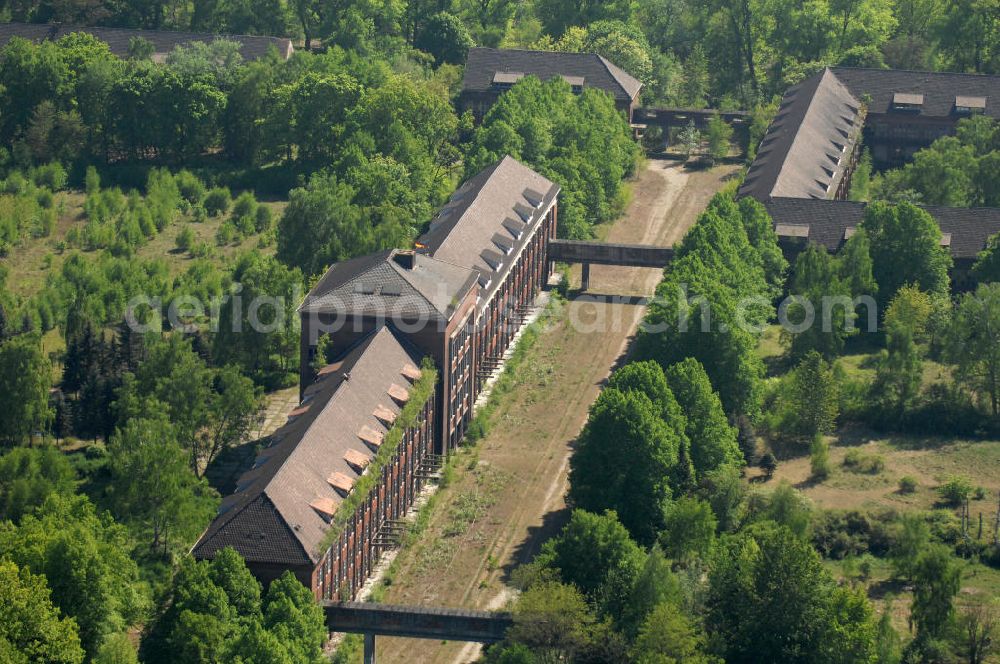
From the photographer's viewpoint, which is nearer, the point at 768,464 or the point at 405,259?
the point at 405,259

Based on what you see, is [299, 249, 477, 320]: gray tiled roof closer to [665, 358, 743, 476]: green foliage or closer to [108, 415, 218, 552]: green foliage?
[665, 358, 743, 476]: green foliage

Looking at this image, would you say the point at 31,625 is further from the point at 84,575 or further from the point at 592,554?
the point at 592,554

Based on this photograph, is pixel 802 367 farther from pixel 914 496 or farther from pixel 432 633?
pixel 432 633

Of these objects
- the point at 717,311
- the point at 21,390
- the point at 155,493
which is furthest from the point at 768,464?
the point at 21,390

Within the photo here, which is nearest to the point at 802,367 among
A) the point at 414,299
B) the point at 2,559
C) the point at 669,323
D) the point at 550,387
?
the point at 669,323

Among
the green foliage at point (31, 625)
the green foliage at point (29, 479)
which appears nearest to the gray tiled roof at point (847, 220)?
the green foliage at point (29, 479)

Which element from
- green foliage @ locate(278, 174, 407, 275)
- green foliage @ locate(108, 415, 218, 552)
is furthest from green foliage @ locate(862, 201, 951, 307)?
green foliage @ locate(108, 415, 218, 552)
